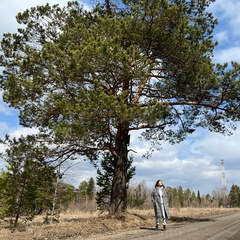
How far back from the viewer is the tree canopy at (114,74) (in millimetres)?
10469

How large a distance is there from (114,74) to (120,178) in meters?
4.73

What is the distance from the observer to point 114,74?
449 inches

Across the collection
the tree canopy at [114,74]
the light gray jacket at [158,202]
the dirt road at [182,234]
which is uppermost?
the tree canopy at [114,74]

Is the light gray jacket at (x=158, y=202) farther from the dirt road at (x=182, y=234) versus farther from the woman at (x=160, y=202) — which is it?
the dirt road at (x=182, y=234)

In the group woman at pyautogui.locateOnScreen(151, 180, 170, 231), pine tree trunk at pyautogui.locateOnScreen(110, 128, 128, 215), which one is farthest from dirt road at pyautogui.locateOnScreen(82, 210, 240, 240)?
pine tree trunk at pyautogui.locateOnScreen(110, 128, 128, 215)

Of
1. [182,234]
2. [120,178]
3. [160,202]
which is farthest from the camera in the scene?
[120,178]

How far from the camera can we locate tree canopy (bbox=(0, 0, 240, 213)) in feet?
34.3

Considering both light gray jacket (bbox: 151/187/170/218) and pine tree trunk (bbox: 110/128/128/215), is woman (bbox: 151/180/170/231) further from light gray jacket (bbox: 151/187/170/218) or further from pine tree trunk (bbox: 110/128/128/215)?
pine tree trunk (bbox: 110/128/128/215)

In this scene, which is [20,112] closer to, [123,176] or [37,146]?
[37,146]

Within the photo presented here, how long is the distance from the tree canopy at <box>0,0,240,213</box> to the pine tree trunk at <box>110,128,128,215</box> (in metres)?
0.04

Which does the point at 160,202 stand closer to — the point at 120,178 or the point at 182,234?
the point at 182,234

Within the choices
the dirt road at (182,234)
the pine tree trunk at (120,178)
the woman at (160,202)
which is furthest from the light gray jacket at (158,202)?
the pine tree trunk at (120,178)

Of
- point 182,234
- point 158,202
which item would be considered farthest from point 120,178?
point 182,234

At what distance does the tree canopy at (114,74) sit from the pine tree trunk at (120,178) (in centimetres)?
4
